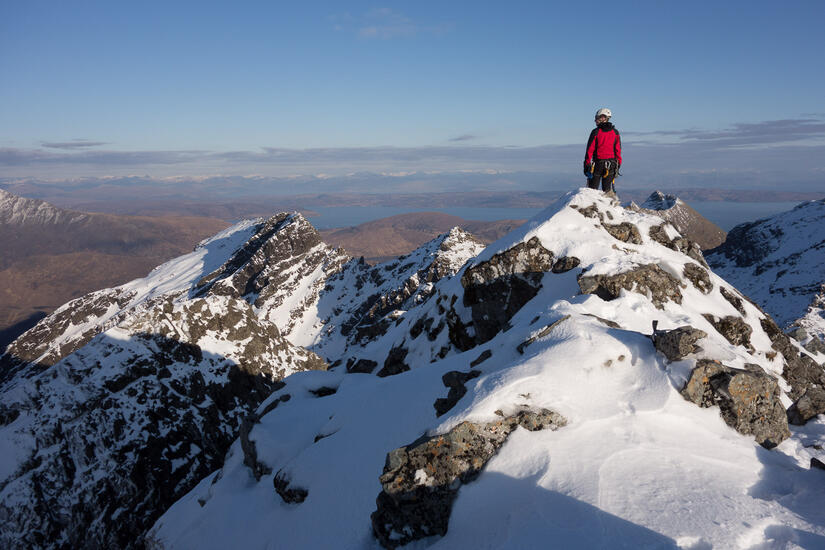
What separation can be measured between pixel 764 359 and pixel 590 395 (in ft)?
52.5

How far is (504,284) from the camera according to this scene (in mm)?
27500

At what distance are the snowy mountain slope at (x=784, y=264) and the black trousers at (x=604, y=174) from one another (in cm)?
6169

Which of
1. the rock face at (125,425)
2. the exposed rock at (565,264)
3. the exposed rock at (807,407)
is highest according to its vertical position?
the exposed rock at (565,264)

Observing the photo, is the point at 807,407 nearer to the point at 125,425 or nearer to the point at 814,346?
the point at 814,346

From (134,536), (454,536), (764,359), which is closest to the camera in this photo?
(454,536)

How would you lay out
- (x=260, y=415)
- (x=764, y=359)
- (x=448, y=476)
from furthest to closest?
(x=260, y=415), (x=764, y=359), (x=448, y=476)

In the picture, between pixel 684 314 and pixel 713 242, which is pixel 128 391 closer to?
pixel 684 314

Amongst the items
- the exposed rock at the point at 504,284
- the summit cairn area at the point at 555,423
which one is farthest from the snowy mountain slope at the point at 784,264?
the exposed rock at the point at 504,284

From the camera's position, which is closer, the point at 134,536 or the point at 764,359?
the point at 764,359

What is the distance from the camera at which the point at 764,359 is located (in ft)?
68.7

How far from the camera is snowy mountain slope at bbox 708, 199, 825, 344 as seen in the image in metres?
76.6

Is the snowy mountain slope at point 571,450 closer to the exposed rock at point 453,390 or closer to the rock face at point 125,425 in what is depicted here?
the exposed rock at point 453,390

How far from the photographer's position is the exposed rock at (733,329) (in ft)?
71.5

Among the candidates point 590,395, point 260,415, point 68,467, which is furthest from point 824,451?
point 68,467
